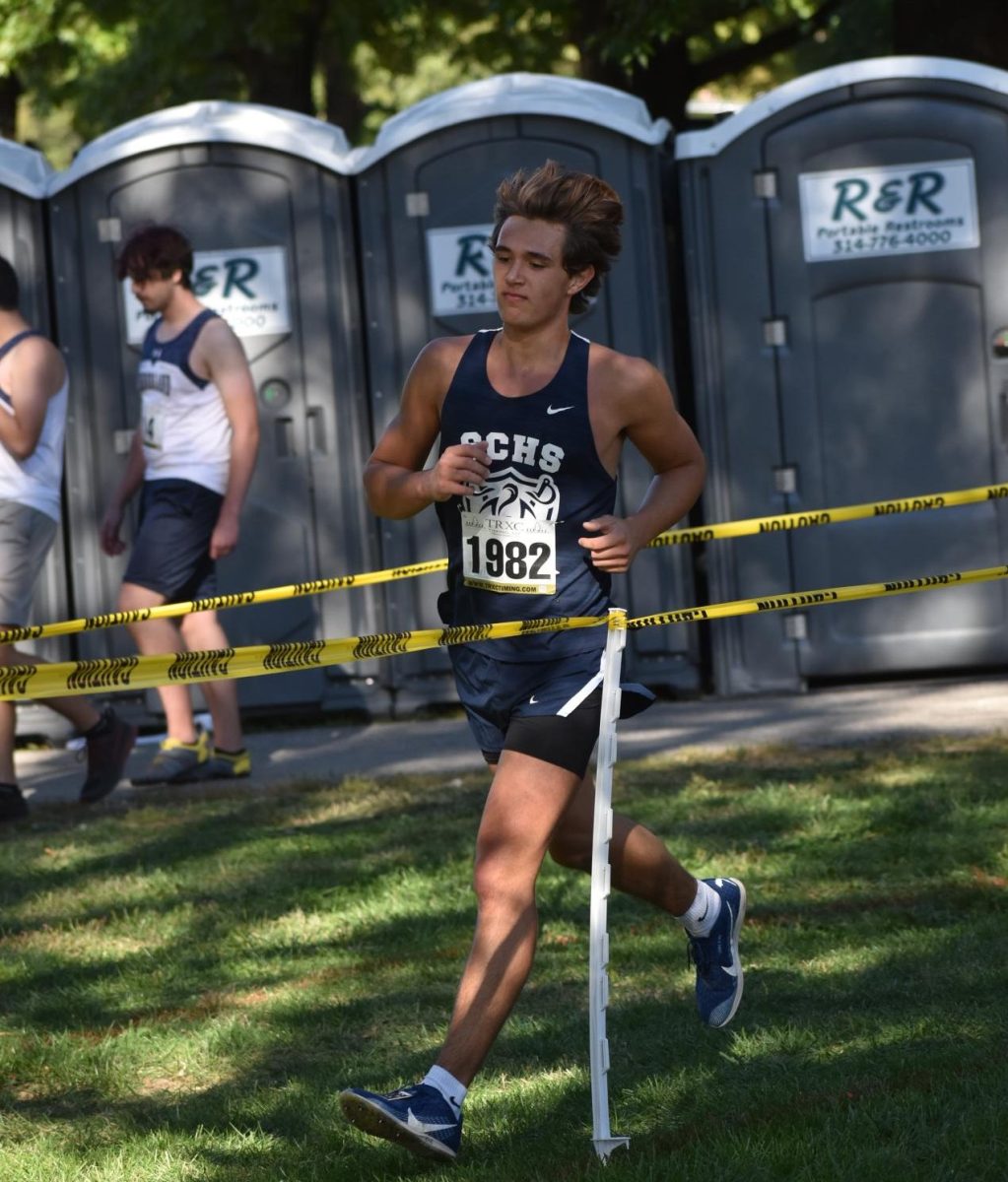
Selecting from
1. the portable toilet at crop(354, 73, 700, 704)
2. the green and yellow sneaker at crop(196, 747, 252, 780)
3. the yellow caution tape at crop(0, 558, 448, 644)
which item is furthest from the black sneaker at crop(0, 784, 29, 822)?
the portable toilet at crop(354, 73, 700, 704)

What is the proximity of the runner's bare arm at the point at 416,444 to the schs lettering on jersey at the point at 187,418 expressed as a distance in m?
3.60

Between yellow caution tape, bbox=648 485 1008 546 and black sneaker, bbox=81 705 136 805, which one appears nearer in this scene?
yellow caution tape, bbox=648 485 1008 546

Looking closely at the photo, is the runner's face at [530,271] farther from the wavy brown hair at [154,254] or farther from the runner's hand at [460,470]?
the wavy brown hair at [154,254]

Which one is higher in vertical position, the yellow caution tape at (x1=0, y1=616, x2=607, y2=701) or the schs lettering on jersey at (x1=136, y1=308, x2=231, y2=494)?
the schs lettering on jersey at (x1=136, y1=308, x2=231, y2=494)

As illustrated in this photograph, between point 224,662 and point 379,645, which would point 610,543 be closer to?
point 379,645

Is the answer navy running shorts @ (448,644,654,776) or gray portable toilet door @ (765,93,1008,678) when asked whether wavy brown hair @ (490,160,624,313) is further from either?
gray portable toilet door @ (765,93,1008,678)

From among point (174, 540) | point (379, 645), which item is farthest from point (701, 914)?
point (174, 540)

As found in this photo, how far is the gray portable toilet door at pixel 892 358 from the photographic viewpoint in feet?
30.0

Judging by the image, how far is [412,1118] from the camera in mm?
3498

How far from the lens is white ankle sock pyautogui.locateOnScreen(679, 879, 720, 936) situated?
175 inches

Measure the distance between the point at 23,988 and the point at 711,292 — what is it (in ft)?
17.2

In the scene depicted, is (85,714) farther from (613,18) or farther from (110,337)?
(613,18)

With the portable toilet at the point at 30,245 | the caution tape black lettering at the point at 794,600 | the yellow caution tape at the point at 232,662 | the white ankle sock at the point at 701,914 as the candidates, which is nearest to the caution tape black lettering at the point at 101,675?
the yellow caution tape at the point at 232,662

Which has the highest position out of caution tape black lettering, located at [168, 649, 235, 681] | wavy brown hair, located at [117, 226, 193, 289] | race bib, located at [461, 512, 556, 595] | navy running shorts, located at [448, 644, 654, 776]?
wavy brown hair, located at [117, 226, 193, 289]
